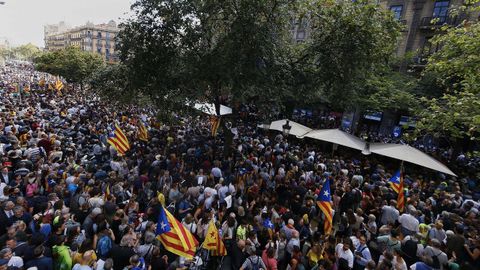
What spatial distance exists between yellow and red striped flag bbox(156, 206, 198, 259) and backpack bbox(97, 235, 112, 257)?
3.29 ft

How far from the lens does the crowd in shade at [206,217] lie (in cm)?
569

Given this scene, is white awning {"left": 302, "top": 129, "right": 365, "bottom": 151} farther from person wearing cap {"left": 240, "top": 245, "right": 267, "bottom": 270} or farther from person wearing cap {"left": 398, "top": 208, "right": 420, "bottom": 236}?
person wearing cap {"left": 240, "top": 245, "right": 267, "bottom": 270}

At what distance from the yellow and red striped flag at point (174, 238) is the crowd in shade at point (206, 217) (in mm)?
20

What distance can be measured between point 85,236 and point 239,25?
8657 mm

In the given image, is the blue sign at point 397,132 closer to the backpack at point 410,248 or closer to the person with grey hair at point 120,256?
the backpack at point 410,248

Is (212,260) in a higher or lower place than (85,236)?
lower

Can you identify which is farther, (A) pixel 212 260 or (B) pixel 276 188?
(B) pixel 276 188

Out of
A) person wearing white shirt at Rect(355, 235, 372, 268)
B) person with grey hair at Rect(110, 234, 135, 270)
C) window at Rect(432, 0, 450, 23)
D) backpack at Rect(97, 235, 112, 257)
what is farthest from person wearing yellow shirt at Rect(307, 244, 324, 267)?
window at Rect(432, 0, 450, 23)

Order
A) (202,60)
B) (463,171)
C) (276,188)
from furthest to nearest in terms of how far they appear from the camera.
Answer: (463,171), (202,60), (276,188)

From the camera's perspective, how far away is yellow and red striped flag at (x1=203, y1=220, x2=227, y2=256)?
6.07 meters

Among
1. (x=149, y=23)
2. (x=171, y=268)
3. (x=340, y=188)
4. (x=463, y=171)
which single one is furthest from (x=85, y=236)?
(x=463, y=171)

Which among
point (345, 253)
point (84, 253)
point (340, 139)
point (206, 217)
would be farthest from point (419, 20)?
point (84, 253)

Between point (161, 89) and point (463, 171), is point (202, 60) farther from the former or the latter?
point (463, 171)

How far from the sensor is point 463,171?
55.9 ft
